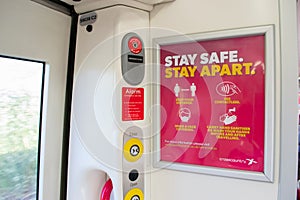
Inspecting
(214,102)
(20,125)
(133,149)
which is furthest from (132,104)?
(20,125)

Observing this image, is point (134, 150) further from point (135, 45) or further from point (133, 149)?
point (135, 45)

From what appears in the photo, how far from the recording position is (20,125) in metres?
0.91

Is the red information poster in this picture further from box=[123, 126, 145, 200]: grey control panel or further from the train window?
the train window

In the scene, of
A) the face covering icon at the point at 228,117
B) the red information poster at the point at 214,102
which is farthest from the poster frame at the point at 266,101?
the face covering icon at the point at 228,117

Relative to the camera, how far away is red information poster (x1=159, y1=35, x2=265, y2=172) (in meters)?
0.85

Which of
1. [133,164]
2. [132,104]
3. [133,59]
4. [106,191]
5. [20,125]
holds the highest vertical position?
[133,59]

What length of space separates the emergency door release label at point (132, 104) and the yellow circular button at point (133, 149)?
10cm

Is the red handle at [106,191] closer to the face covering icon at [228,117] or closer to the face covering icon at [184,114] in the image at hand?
the face covering icon at [184,114]

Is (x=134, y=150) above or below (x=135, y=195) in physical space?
above

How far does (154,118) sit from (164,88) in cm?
15

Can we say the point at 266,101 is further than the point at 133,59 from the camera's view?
No

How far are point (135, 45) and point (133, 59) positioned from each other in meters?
0.07

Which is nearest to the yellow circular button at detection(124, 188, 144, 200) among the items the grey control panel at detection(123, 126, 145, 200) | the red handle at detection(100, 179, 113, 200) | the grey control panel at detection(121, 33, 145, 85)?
the grey control panel at detection(123, 126, 145, 200)

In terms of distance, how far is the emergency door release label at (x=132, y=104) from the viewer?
943 millimetres
